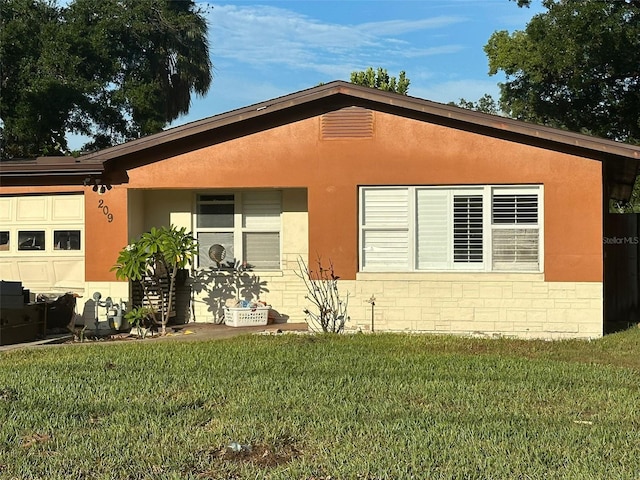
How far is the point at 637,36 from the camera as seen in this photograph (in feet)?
61.1

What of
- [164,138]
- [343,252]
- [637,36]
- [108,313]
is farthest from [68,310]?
[637,36]

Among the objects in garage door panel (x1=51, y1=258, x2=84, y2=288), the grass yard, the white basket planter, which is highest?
garage door panel (x1=51, y1=258, x2=84, y2=288)

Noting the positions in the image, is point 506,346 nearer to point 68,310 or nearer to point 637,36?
point 68,310

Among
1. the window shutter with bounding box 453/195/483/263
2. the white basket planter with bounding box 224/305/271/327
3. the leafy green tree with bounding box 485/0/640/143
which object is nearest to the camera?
the window shutter with bounding box 453/195/483/263

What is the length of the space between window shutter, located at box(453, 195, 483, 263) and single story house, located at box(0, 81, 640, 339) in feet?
0.07

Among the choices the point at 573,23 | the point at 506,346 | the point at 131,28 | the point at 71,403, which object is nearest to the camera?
the point at 71,403

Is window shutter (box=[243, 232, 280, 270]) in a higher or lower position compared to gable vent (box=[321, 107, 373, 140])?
lower

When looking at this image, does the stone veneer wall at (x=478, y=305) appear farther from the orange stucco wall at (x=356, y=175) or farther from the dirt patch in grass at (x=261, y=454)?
the dirt patch in grass at (x=261, y=454)

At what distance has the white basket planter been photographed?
11.5m

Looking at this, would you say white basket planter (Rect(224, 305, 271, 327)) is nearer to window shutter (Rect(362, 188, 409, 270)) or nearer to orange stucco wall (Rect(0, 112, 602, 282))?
orange stucco wall (Rect(0, 112, 602, 282))

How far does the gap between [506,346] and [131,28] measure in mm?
20631

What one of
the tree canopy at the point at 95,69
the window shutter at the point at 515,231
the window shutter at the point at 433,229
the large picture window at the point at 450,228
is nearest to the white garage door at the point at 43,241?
the large picture window at the point at 450,228

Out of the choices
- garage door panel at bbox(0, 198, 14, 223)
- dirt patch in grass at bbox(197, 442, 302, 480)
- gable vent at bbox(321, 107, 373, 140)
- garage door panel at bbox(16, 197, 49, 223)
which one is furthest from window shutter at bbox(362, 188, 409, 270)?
garage door panel at bbox(0, 198, 14, 223)

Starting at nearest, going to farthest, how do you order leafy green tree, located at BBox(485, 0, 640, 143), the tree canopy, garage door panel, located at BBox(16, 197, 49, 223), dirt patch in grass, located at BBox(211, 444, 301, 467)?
dirt patch in grass, located at BBox(211, 444, 301, 467), garage door panel, located at BBox(16, 197, 49, 223), leafy green tree, located at BBox(485, 0, 640, 143), the tree canopy
